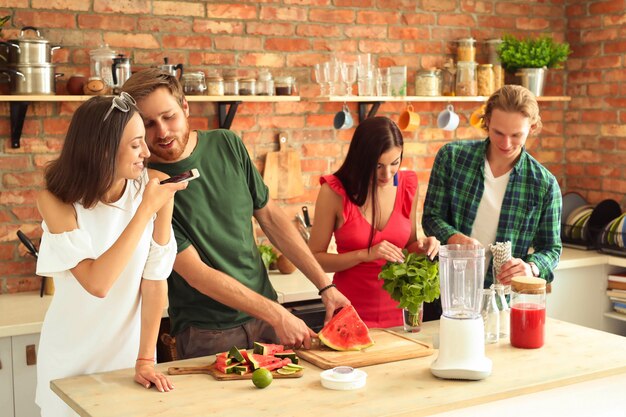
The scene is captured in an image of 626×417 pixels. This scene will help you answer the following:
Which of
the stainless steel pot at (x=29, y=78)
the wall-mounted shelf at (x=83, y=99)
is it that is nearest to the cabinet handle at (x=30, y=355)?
the wall-mounted shelf at (x=83, y=99)

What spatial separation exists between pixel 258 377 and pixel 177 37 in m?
2.47

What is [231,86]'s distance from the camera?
4.24 metres

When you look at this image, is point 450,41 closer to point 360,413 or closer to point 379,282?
point 379,282

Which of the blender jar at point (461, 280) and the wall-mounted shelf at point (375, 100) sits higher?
the wall-mounted shelf at point (375, 100)

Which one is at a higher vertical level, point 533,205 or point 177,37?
point 177,37

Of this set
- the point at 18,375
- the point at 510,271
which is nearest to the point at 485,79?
the point at 510,271

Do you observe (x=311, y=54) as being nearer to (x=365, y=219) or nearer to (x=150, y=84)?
(x=365, y=219)

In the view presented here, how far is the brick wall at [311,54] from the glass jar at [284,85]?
0.15 m

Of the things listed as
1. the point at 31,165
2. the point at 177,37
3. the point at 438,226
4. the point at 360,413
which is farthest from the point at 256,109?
the point at 360,413

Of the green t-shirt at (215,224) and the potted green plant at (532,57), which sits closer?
the green t-shirt at (215,224)

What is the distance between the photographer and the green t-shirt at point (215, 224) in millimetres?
2773

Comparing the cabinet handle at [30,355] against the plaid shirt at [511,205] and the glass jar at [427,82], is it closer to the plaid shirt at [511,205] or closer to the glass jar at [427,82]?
the plaid shirt at [511,205]

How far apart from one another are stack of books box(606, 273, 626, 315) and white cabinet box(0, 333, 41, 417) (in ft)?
10.3

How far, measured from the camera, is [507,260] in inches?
112
